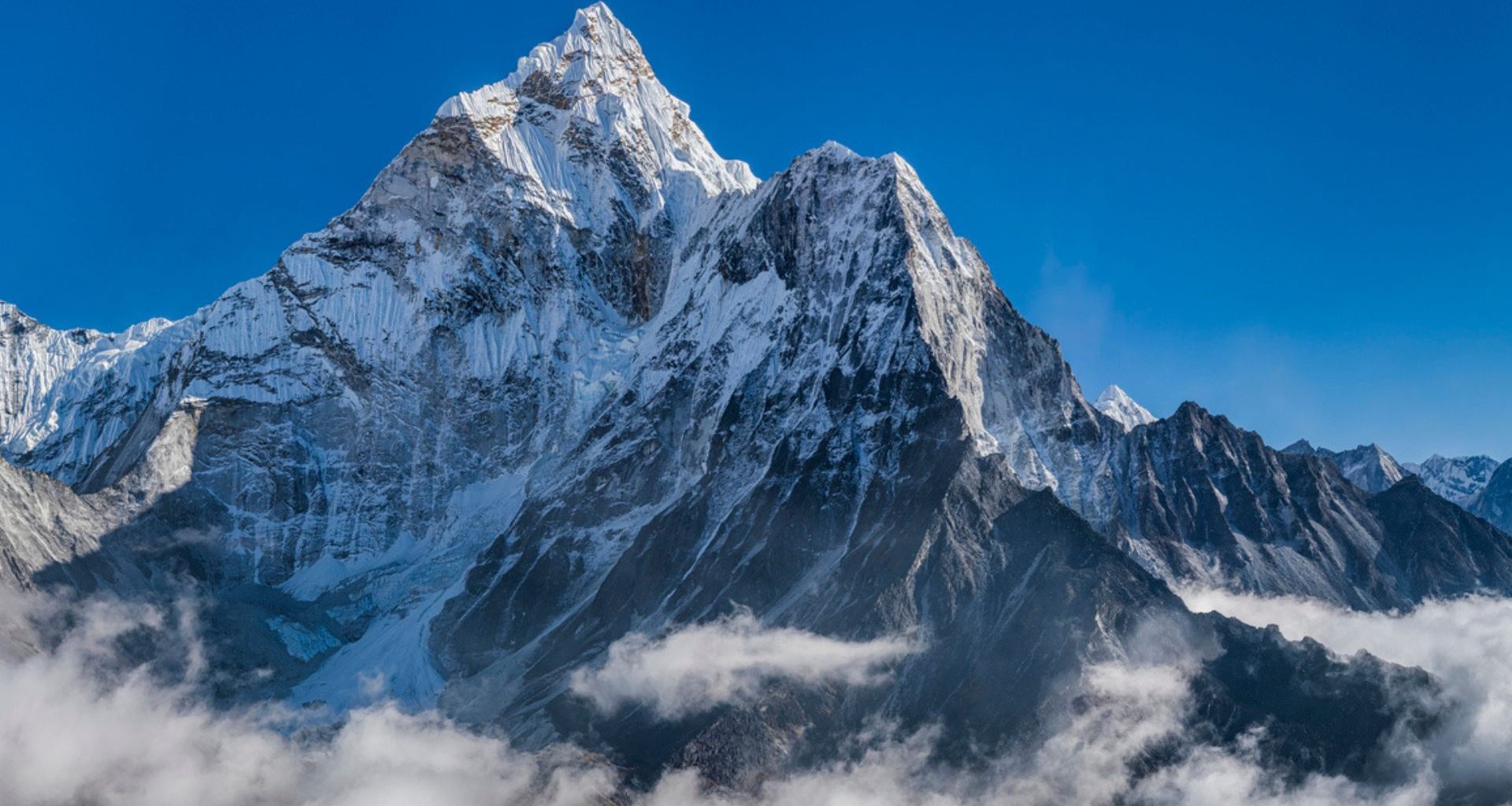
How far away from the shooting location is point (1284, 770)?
198 meters

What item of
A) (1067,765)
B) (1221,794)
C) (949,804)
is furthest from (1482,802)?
(949,804)

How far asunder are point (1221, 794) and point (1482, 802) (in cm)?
2887

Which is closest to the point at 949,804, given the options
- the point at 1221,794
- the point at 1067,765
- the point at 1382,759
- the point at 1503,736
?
the point at 1067,765

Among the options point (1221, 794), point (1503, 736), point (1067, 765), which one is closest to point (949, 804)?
point (1067, 765)

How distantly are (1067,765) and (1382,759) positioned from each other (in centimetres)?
3705

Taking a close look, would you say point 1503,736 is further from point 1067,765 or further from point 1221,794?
point 1067,765

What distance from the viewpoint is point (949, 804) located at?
655 feet

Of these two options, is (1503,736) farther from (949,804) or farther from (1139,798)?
(949,804)

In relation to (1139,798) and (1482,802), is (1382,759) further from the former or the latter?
(1139,798)

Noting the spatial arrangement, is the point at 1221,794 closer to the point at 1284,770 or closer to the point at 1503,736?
the point at 1284,770

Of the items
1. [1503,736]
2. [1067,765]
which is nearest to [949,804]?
[1067,765]

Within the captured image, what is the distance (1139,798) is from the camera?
641ft

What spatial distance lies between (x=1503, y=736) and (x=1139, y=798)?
147 ft

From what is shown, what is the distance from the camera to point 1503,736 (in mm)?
199625
